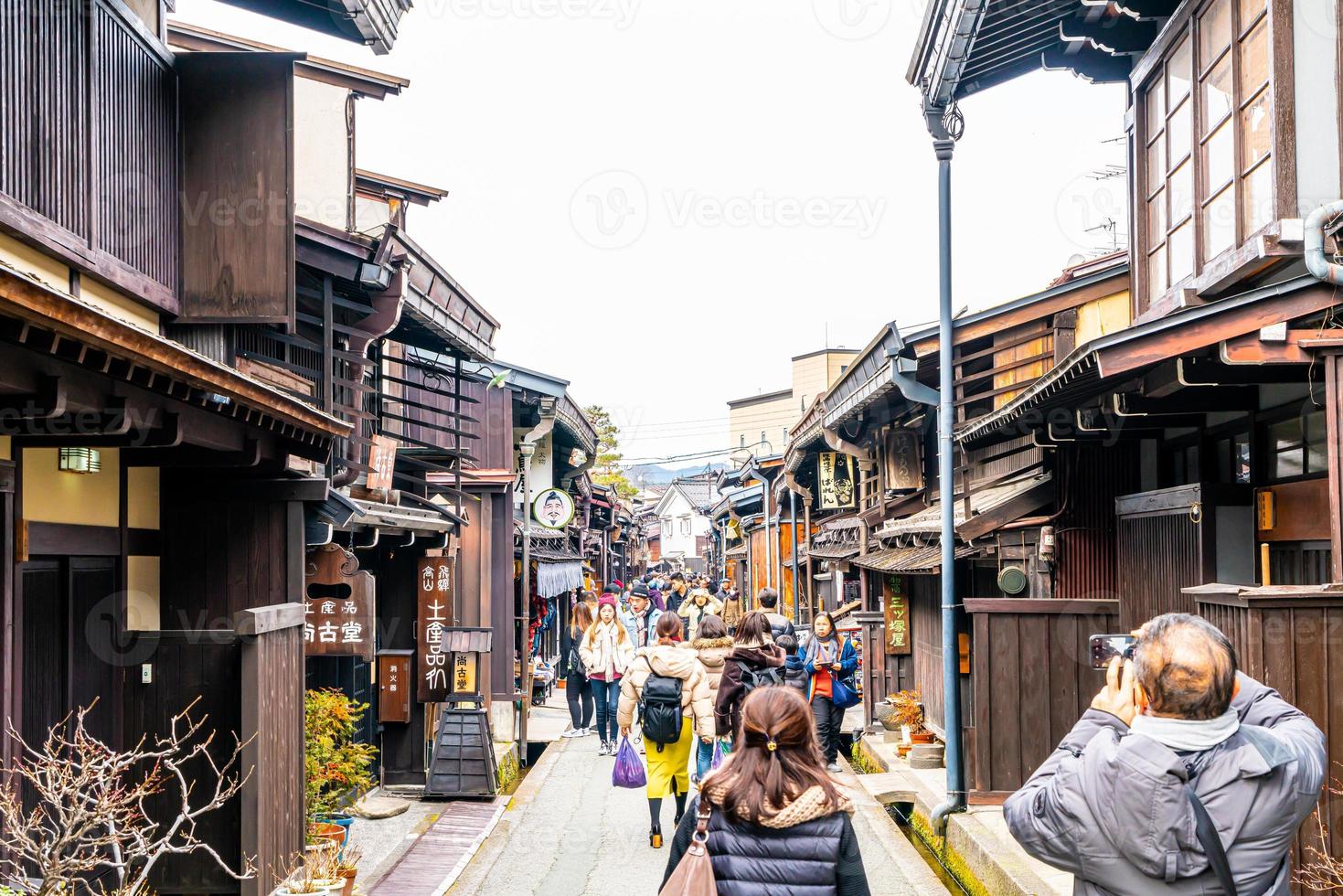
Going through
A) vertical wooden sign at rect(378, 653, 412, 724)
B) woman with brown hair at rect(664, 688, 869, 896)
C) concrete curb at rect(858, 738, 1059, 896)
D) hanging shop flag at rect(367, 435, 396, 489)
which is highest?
hanging shop flag at rect(367, 435, 396, 489)

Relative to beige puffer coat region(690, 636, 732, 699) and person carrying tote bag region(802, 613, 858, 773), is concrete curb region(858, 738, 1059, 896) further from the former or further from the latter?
beige puffer coat region(690, 636, 732, 699)

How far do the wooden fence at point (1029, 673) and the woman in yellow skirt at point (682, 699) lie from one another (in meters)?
2.60

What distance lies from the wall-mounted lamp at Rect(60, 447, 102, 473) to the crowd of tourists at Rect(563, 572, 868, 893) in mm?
4415

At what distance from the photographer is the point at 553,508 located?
77.0 feet

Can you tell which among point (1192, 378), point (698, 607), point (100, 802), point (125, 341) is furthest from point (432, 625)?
point (1192, 378)

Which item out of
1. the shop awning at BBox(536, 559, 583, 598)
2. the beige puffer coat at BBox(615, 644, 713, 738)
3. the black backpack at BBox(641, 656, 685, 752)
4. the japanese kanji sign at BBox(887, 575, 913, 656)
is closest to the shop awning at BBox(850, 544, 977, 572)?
the japanese kanji sign at BBox(887, 575, 913, 656)

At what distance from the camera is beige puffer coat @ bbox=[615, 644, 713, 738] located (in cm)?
1064

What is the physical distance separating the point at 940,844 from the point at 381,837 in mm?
5506

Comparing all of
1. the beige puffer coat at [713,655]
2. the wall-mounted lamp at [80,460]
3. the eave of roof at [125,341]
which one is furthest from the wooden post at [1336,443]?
the wall-mounted lamp at [80,460]

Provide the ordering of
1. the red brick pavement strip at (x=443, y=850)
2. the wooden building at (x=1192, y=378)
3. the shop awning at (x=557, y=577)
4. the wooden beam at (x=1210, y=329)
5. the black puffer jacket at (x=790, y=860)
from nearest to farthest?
the black puffer jacket at (x=790, y=860)
the wooden beam at (x=1210, y=329)
the wooden building at (x=1192, y=378)
the red brick pavement strip at (x=443, y=850)
the shop awning at (x=557, y=577)

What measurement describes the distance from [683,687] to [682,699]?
0.12 m

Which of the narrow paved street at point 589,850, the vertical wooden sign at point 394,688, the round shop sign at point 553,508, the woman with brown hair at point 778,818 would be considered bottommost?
the narrow paved street at point 589,850

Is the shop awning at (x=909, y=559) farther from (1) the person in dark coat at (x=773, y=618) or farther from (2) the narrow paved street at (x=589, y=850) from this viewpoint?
(2) the narrow paved street at (x=589, y=850)

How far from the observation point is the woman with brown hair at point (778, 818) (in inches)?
171
